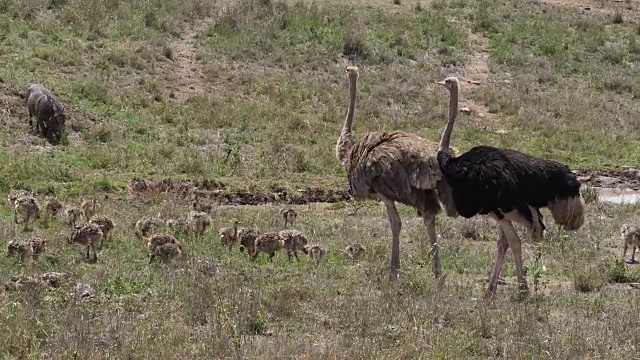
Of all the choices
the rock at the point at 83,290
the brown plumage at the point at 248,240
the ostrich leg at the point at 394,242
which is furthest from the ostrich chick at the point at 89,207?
the rock at the point at 83,290

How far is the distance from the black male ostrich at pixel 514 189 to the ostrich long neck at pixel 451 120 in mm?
646

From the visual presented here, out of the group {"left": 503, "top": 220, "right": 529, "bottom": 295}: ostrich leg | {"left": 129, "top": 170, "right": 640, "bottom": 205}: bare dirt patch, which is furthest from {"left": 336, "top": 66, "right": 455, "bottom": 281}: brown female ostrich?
{"left": 129, "top": 170, "right": 640, "bottom": 205}: bare dirt patch

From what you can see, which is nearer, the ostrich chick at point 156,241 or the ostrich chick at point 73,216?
the ostrich chick at point 156,241

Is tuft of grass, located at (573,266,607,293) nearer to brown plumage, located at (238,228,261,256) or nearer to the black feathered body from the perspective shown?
the black feathered body

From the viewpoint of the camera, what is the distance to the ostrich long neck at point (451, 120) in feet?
38.3

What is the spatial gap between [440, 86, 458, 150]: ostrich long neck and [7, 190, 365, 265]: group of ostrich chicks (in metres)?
1.81

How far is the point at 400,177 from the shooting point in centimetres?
1152

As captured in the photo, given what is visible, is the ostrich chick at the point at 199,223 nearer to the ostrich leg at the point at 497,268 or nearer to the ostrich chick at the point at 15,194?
the ostrich chick at the point at 15,194

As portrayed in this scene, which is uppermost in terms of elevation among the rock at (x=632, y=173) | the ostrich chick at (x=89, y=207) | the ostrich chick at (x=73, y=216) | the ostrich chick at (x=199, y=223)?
the ostrich chick at (x=199, y=223)

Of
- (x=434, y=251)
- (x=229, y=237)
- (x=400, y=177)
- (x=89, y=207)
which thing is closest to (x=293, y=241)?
(x=229, y=237)

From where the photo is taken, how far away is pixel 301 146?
68.7 feet

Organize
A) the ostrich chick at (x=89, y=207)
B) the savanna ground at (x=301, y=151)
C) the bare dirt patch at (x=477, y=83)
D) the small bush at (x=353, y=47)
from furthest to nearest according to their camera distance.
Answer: the small bush at (x=353, y=47) < the bare dirt patch at (x=477, y=83) < the ostrich chick at (x=89, y=207) < the savanna ground at (x=301, y=151)

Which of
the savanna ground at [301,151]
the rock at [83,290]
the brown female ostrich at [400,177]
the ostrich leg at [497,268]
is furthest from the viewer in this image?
the brown female ostrich at [400,177]

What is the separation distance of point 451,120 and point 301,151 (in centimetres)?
846
